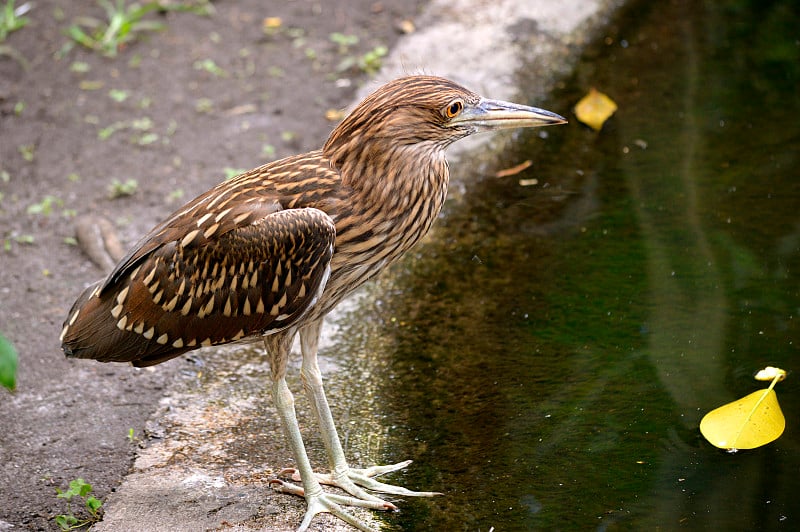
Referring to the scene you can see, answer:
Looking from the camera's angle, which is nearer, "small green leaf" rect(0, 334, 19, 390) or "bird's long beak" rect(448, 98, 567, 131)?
"small green leaf" rect(0, 334, 19, 390)

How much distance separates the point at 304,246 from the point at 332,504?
1.07 m

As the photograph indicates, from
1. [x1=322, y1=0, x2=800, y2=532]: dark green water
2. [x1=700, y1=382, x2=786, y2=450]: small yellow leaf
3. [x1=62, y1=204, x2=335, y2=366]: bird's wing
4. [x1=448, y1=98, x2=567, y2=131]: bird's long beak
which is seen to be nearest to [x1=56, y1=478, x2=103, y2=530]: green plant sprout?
[x1=62, y1=204, x2=335, y2=366]: bird's wing

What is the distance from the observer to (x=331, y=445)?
4191mm

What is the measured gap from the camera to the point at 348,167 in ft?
13.2

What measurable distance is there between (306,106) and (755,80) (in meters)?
3.14

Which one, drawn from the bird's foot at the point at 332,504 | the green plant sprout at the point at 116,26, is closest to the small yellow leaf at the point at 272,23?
the green plant sprout at the point at 116,26

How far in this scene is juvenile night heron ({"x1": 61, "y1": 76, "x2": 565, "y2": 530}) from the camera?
12.8 feet

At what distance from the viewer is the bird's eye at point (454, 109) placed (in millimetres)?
3950

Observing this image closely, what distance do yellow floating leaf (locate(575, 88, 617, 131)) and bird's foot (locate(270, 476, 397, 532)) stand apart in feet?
10.9

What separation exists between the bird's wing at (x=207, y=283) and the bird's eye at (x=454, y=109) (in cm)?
66

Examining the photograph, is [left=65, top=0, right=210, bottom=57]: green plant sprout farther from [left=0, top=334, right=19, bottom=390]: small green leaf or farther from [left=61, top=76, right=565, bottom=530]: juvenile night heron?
[left=0, top=334, right=19, bottom=390]: small green leaf

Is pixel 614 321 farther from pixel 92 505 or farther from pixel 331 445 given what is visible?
pixel 92 505

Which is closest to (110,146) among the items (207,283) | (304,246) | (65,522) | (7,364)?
(207,283)

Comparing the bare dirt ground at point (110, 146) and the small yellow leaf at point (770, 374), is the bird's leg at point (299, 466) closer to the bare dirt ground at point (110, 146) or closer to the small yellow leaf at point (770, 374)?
the bare dirt ground at point (110, 146)
